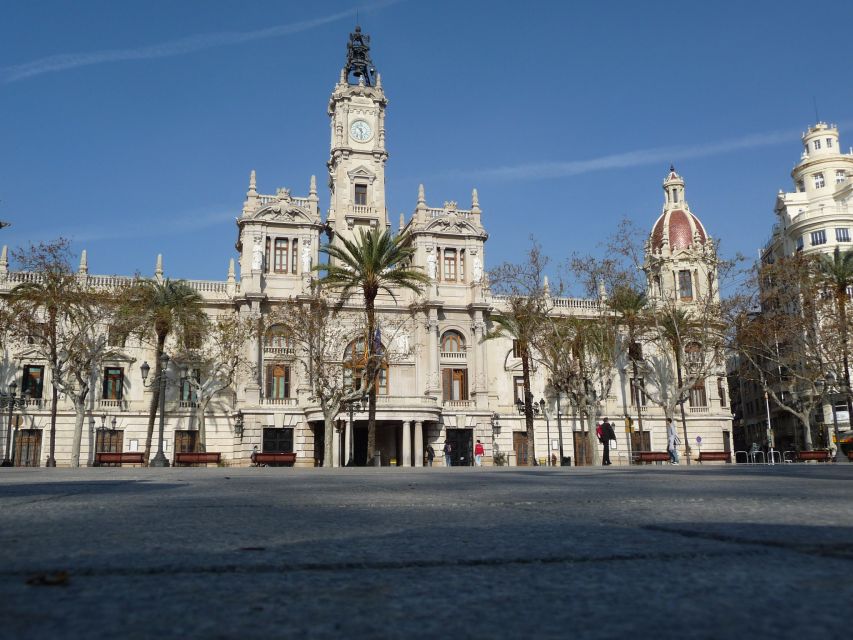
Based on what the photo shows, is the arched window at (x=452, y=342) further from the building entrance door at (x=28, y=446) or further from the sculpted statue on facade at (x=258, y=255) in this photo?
the building entrance door at (x=28, y=446)

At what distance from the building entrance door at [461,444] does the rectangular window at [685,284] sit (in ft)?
61.7

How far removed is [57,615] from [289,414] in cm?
4473

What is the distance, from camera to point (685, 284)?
56.1m

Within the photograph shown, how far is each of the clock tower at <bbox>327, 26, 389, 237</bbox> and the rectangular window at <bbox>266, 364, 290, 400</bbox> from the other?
33.9ft

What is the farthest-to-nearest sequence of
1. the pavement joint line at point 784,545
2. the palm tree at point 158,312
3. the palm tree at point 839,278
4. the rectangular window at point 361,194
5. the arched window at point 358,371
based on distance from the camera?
the rectangular window at point 361,194, the arched window at point 358,371, the palm tree at point 158,312, the palm tree at point 839,278, the pavement joint line at point 784,545

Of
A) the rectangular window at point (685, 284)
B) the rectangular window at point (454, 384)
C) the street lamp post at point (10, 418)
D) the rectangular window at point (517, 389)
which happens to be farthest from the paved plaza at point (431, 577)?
the rectangular window at point (685, 284)

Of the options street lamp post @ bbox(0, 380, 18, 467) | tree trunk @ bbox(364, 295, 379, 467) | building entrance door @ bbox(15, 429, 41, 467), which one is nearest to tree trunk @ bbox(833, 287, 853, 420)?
tree trunk @ bbox(364, 295, 379, 467)

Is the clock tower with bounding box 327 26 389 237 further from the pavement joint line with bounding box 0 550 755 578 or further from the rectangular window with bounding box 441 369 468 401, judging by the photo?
the pavement joint line with bounding box 0 550 755 578

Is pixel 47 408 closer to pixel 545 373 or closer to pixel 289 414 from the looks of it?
pixel 289 414

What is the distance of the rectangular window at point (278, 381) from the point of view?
46438 millimetres

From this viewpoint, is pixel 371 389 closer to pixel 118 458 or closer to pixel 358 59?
pixel 118 458

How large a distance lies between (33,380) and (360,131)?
26.0 metres

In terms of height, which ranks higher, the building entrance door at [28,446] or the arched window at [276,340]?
the arched window at [276,340]

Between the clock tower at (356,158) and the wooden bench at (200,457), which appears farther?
the clock tower at (356,158)
